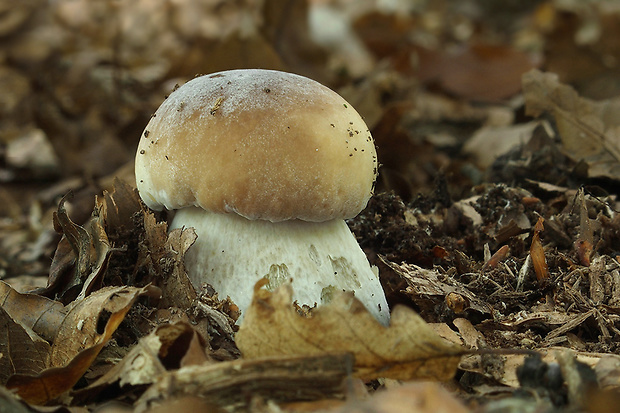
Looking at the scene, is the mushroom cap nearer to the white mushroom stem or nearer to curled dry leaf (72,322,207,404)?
the white mushroom stem

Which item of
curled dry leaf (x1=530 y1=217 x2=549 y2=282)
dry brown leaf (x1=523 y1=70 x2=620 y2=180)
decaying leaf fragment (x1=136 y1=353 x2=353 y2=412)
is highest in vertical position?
decaying leaf fragment (x1=136 y1=353 x2=353 y2=412)

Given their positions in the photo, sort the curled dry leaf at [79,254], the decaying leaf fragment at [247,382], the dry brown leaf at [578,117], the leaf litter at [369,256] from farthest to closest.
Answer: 1. the dry brown leaf at [578,117]
2. the curled dry leaf at [79,254]
3. the leaf litter at [369,256]
4. the decaying leaf fragment at [247,382]

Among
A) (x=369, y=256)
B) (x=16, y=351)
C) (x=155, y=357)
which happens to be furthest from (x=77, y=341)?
(x=369, y=256)

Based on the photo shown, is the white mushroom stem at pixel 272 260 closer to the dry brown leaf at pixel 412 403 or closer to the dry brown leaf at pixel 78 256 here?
the dry brown leaf at pixel 78 256

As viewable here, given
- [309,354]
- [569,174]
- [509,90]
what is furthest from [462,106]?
[309,354]

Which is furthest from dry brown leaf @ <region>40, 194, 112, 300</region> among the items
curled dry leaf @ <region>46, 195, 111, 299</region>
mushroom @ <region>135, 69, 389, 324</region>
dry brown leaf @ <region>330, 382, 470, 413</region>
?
dry brown leaf @ <region>330, 382, 470, 413</region>

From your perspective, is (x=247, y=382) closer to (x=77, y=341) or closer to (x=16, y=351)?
(x=77, y=341)

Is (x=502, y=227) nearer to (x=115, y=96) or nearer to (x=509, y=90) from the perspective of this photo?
(x=509, y=90)

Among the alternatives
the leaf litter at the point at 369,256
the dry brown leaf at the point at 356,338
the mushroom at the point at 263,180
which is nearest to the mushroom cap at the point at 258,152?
the mushroom at the point at 263,180
